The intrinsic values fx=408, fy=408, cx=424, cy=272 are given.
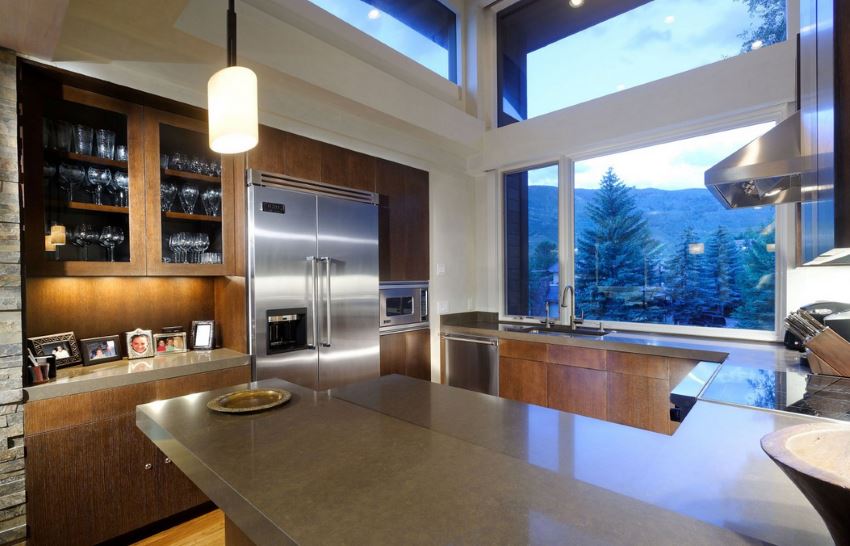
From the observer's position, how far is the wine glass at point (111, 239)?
216 cm

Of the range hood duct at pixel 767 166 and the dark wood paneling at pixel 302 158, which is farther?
the dark wood paneling at pixel 302 158

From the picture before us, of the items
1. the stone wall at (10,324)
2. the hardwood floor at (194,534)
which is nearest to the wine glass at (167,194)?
the stone wall at (10,324)

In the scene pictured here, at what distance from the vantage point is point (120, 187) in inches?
A: 86.8

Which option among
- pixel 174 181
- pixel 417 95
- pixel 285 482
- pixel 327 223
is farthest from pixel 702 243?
pixel 174 181

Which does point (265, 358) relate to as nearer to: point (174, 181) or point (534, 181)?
point (174, 181)

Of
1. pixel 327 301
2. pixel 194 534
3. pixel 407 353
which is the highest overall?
pixel 327 301

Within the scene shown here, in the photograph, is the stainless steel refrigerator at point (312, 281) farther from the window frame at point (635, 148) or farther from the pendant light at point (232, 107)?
the window frame at point (635, 148)

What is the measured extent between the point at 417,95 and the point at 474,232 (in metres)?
1.56

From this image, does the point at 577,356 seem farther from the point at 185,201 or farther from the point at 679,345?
the point at 185,201

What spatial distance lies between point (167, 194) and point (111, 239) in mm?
385

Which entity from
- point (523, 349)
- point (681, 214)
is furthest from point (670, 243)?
point (523, 349)

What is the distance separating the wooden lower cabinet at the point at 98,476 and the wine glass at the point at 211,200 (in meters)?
1.00

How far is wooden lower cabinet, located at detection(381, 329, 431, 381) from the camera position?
3.39 meters

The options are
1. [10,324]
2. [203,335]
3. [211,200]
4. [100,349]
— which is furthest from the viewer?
[203,335]
